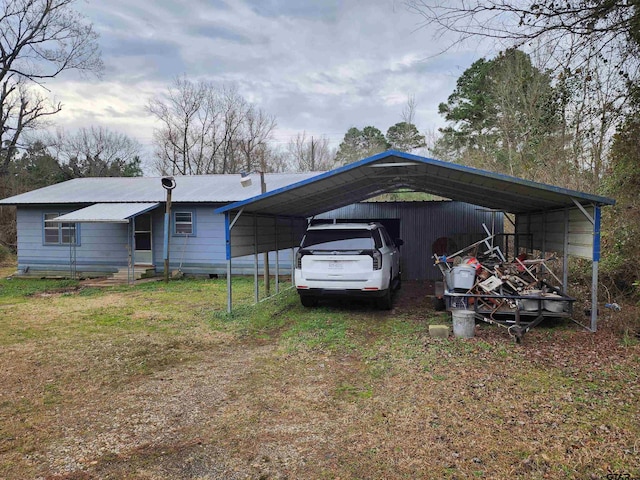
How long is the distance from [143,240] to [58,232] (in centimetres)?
324

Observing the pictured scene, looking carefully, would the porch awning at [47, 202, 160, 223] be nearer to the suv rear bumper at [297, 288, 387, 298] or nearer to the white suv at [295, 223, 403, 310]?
the white suv at [295, 223, 403, 310]

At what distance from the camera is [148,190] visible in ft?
54.9

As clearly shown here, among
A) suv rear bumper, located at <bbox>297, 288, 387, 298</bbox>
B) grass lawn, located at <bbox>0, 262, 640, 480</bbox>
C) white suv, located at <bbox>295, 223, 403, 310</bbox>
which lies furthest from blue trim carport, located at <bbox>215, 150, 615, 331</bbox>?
grass lawn, located at <bbox>0, 262, 640, 480</bbox>

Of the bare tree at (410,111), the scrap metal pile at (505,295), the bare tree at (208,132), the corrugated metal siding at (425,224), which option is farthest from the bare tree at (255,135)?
the scrap metal pile at (505,295)

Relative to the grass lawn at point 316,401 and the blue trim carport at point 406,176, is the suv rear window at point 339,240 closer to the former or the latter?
the blue trim carport at point 406,176

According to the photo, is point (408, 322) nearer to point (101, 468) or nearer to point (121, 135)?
point (101, 468)

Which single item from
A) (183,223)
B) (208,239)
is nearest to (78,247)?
(183,223)

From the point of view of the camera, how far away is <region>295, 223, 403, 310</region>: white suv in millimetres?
7914

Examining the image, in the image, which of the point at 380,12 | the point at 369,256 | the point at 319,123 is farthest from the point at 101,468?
the point at 319,123

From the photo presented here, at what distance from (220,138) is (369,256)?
29851mm

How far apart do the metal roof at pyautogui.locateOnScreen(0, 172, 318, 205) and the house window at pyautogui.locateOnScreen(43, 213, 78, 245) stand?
0.89 metres

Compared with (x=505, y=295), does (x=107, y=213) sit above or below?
above

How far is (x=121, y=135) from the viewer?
1646 inches

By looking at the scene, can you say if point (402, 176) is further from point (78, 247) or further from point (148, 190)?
point (78, 247)
